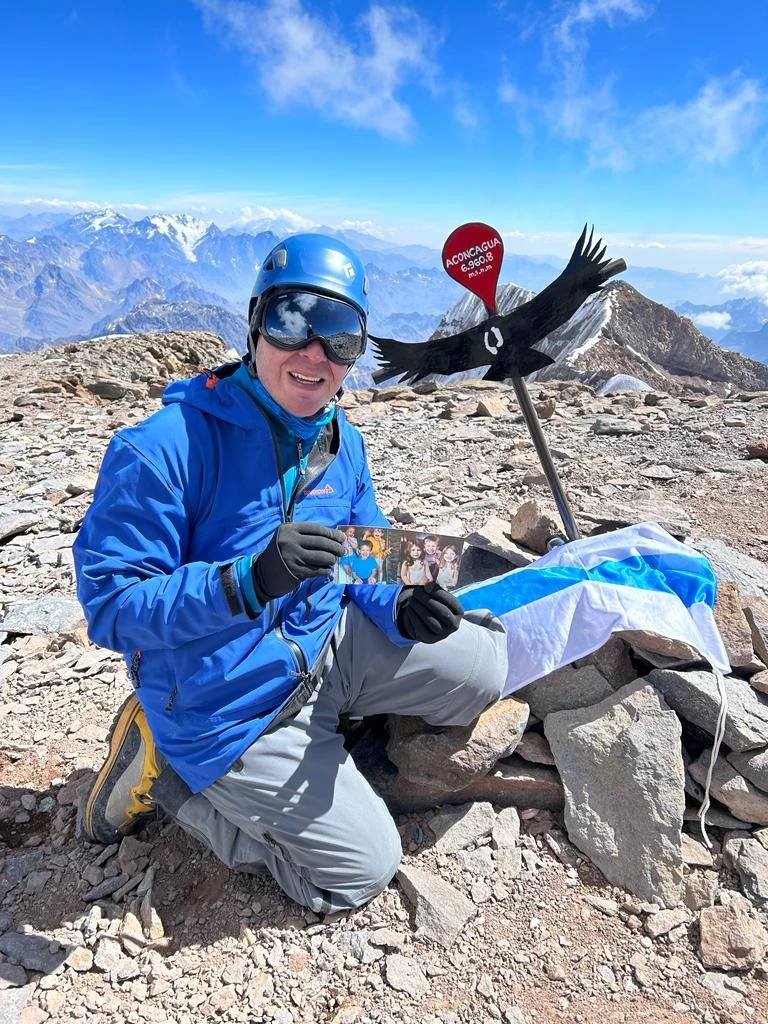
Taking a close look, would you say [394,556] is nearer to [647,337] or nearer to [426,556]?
[426,556]

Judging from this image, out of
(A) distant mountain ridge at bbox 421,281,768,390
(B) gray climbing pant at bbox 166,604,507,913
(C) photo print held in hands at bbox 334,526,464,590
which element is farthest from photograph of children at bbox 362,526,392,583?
(A) distant mountain ridge at bbox 421,281,768,390

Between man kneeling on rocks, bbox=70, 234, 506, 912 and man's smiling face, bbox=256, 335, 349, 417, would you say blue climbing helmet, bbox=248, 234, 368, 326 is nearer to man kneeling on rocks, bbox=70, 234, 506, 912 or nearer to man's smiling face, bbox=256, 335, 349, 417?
man kneeling on rocks, bbox=70, 234, 506, 912

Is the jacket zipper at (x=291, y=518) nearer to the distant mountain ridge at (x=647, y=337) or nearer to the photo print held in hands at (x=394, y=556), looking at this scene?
the photo print held in hands at (x=394, y=556)

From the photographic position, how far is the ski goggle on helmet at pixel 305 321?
9.87 ft

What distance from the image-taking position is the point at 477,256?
3.99 meters

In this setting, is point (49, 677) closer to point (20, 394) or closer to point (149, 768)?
point (149, 768)

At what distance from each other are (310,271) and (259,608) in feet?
5.50

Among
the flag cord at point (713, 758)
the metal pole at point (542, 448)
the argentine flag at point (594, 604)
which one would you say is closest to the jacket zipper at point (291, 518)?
the argentine flag at point (594, 604)

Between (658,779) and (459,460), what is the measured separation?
7.16 meters

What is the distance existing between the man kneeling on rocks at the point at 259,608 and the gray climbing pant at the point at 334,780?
0.01 metres

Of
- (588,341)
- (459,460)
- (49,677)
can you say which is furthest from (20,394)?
(588,341)

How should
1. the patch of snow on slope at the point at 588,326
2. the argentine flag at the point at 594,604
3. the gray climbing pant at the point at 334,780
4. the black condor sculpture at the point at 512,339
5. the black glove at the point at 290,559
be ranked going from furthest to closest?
the patch of snow on slope at the point at 588,326
the argentine flag at the point at 594,604
the black condor sculpture at the point at 512,339
the gray climbing pant at the point at 334,780
the black glove at the point at 290,559

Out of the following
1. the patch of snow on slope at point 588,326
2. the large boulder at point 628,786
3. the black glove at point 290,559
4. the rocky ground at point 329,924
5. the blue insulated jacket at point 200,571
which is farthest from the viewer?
the patch of snow on slope at point 588,326

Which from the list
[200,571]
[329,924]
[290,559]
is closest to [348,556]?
[290,559]
